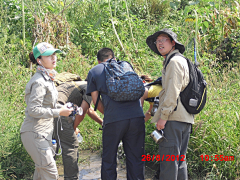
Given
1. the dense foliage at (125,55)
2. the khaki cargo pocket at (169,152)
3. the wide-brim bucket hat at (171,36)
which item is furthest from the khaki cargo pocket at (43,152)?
the wide-brim bucket hat at (171,36)

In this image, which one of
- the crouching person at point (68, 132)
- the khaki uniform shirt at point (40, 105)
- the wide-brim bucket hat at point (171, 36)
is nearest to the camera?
the khaki uniform shirt at point (40, 105)

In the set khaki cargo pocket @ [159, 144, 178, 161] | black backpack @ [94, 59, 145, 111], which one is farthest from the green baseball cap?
khaki cargo pocket @ [159, 144, 178, 161]

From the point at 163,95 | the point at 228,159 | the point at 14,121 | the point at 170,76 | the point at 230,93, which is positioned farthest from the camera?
the point at 230,93

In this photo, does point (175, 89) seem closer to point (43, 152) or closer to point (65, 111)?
point (65, 111)

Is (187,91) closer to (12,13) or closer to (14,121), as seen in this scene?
(14,121)

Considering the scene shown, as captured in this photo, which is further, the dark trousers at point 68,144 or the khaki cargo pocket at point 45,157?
the dark trousers at point 68,144

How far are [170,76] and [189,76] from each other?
0.24 metres

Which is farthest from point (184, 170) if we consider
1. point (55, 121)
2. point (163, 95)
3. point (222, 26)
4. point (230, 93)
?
point (222, 26)

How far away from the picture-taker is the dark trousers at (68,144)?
11.8 feet

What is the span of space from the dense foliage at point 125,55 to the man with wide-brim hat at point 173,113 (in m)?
0.61

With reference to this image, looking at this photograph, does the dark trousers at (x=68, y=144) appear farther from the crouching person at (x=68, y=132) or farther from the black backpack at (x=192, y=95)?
the black backpack at (x=192, y=95)

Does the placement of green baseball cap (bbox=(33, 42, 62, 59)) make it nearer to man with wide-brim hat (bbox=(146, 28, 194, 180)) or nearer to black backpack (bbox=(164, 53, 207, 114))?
man with wide-brim hat (bbox=(146, 28, 194, 180))

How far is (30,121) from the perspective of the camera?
2.93 m

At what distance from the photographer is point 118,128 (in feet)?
10.6
